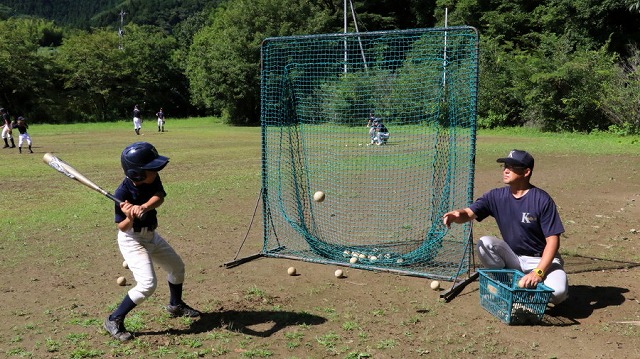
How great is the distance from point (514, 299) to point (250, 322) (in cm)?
248

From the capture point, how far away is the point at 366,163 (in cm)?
1700

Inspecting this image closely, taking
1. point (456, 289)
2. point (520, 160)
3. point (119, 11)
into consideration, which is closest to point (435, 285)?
point (456, 289)

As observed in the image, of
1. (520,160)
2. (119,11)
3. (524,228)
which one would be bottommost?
(524,228)

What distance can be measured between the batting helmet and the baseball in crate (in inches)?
114

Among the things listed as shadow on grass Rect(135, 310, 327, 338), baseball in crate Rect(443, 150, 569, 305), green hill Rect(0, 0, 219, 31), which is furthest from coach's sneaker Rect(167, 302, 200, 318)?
green hill Rect(0, 0, 219, 31)

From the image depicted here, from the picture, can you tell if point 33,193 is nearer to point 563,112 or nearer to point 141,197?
point 141,197

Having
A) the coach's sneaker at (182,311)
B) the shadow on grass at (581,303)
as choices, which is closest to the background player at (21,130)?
the coach's sneaker at (182,311)

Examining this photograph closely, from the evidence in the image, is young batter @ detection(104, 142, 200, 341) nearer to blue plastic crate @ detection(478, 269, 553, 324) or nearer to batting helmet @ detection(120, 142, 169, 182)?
batting helmet @ detection(120, 142, 169, 182)

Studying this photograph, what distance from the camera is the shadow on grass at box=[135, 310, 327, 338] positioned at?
16.8ft

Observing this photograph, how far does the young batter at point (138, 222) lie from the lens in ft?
15.6

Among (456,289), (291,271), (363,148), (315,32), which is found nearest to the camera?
(456,289)

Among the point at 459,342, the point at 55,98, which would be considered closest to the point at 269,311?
the point at 459,342

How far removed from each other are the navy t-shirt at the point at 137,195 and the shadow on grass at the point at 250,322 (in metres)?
1.03

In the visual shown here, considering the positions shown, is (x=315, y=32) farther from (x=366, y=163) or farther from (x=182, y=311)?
(x=182, y=311)
